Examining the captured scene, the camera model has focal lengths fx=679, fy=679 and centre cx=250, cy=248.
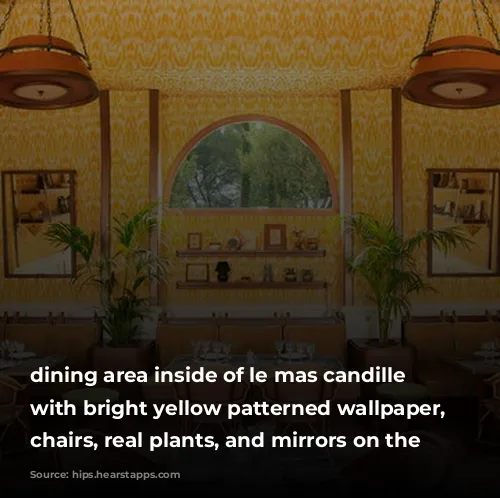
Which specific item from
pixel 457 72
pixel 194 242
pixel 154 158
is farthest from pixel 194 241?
pixel 457 72

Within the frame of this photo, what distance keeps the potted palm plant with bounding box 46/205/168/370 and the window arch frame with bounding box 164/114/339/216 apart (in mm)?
607

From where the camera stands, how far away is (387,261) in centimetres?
863

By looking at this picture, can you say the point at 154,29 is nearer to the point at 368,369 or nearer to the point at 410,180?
the point at 410,180

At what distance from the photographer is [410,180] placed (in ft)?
30.7

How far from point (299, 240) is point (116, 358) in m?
2.95

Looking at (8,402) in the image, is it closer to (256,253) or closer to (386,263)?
(256,253)

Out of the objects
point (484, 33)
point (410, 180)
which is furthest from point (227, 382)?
point (484, 33)

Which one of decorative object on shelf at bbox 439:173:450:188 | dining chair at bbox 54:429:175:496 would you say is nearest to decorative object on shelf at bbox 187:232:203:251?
decorative object on shelf at bbox 439:173:450:188

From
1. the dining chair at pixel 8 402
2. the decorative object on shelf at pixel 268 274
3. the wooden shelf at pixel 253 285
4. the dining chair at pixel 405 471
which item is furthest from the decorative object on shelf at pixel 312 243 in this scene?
the dining chair at pixel 405 471

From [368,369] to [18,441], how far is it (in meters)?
4.18

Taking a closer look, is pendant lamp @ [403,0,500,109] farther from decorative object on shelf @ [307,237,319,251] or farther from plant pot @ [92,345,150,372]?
plant pot @ [92,345,150,372]

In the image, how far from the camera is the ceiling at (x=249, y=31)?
27.1 ft

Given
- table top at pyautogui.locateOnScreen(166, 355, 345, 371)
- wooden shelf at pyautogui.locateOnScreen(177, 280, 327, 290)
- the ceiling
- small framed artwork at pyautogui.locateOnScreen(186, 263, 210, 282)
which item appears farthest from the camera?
small framed artwork at pyautogui.locateOnScreen(186, 263, 210, 282)

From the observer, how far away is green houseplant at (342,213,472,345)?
8.53 m
